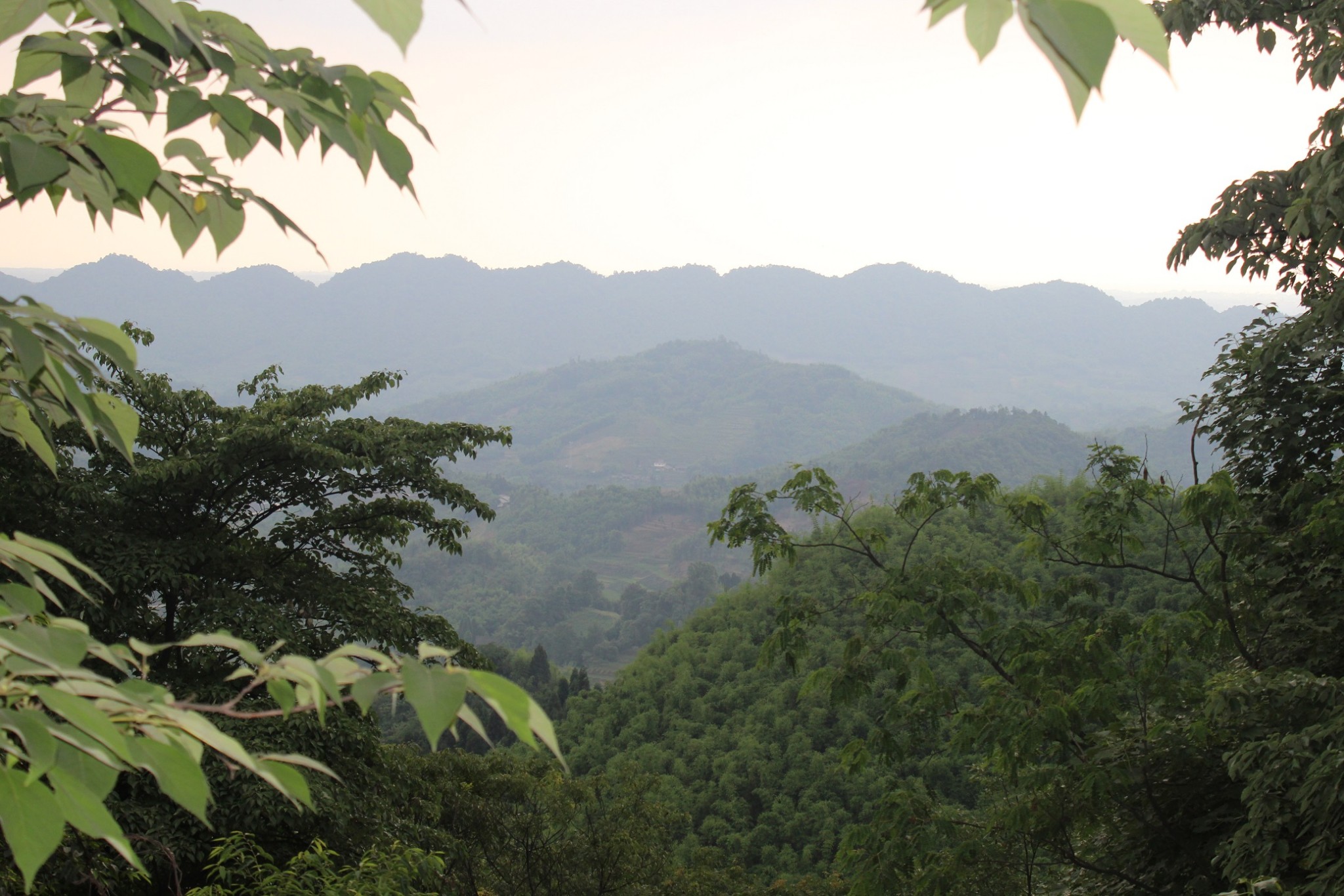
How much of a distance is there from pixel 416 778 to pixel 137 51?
860 cm

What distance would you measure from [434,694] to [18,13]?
814 millimetres

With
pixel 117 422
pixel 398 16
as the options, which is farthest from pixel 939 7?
pixel 117 422

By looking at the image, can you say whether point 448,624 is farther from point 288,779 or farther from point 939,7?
point 939,7

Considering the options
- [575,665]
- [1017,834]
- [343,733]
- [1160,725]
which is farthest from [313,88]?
[575,665]

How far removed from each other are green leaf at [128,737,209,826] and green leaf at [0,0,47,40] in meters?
0.71

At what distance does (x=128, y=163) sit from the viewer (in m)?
1.01

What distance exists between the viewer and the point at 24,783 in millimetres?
774

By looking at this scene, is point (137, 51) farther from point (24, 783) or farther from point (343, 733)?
point (343, 733)

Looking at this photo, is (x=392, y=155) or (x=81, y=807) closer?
(x=81, y=807)

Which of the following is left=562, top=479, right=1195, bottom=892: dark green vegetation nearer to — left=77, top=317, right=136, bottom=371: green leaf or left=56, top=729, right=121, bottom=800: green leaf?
left=77, top=317, right=136, bottom=371: green leaf

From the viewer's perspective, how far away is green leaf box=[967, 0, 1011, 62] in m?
0.67

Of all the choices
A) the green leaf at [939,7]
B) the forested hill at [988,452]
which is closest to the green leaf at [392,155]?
the green leaf at [939,7]

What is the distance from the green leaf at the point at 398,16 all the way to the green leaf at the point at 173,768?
0.62 m

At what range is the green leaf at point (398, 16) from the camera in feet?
2.24
